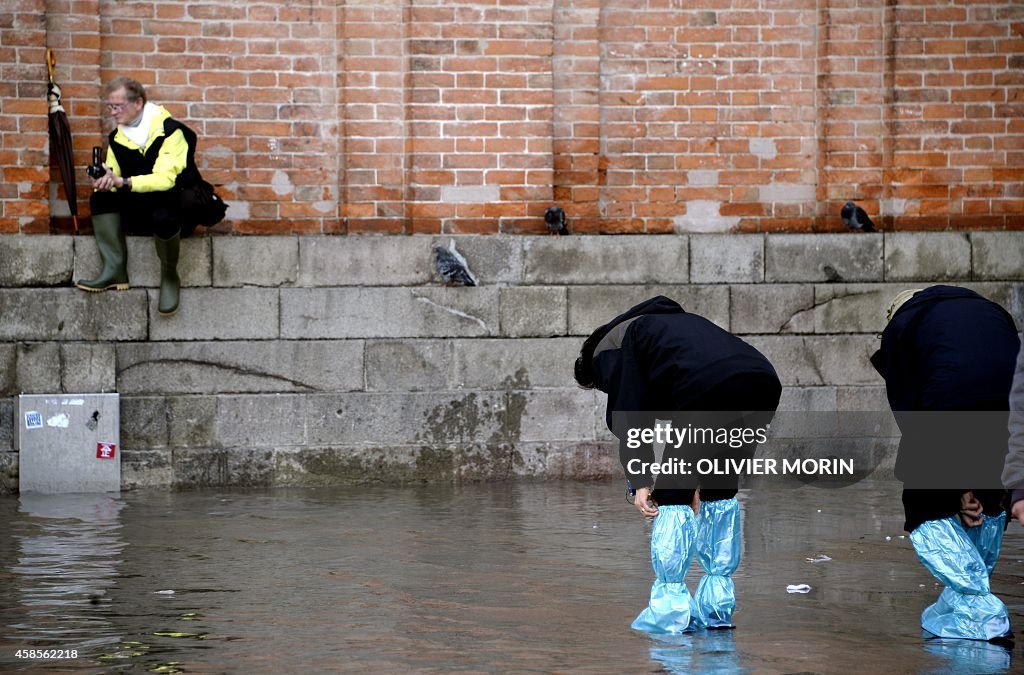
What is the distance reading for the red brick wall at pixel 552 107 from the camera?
33.2 feet

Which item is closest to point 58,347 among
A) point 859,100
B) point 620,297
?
point 620,297

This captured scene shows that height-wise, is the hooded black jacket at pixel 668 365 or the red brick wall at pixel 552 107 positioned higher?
the red brick wall at pixel 552 107

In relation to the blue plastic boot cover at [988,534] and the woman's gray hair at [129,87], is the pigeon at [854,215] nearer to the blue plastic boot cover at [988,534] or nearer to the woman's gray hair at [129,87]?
the woman's gray hair at [129,87]

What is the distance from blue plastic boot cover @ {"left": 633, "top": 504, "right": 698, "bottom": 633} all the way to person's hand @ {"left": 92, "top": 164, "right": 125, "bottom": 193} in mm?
5114

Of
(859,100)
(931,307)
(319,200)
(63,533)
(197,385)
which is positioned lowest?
(63,533)

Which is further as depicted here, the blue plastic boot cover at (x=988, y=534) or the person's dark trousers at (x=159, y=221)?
the person's dark trousers at (x=159, y=221)

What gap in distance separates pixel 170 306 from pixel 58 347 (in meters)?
0.76

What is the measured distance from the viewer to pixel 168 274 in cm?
978

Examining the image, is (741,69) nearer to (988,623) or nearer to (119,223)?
(119,223)

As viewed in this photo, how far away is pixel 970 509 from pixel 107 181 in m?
5.97

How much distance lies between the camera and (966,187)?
10.8m

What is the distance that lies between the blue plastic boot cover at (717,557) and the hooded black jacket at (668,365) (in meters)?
0.30
